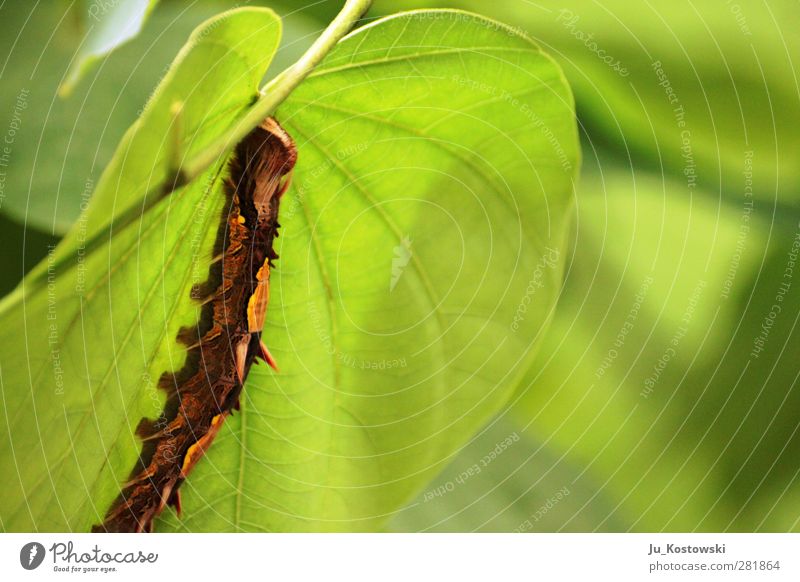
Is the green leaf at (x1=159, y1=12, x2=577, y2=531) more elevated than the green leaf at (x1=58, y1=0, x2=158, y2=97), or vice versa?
the green leaf at (x1=58, y1=0, x2=158, y2=97)

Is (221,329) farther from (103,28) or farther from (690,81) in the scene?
(690,81)

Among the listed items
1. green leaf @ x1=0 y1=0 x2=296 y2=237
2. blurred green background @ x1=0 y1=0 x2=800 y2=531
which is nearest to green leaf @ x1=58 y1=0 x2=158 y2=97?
green leaf @ x1=0 y1=0 x2=296 y2=237

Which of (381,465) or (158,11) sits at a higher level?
(158,11)

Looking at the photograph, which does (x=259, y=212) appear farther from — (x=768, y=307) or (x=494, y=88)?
(x=768, y=307)

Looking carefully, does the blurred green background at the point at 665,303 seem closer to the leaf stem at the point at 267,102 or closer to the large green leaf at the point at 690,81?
the large green leaf at the point at 690,81

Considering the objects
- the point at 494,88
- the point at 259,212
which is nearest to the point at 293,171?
the point at 259,212
